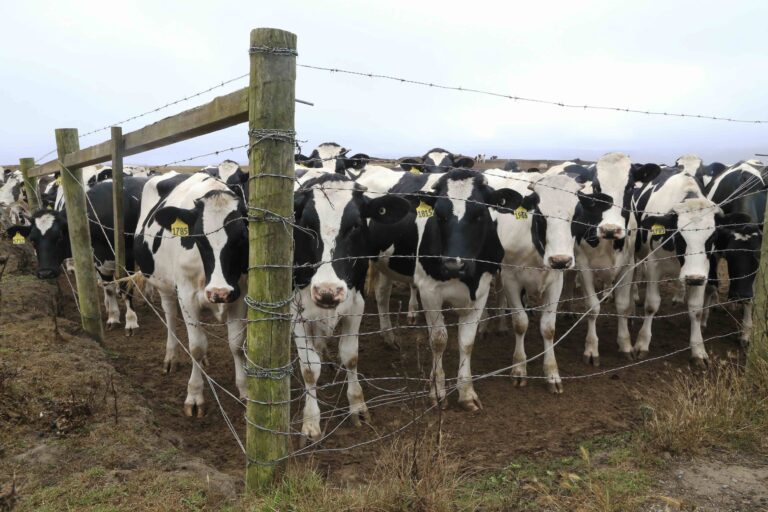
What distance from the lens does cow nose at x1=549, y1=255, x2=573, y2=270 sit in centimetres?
522

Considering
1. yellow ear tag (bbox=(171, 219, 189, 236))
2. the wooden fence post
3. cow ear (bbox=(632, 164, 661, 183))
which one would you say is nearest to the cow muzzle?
yellow ear tag (bbox=(171, 219, 189, 236))

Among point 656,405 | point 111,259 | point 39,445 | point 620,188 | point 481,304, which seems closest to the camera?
point 39,445

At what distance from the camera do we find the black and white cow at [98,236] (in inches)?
303

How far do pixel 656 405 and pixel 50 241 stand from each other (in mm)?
7627

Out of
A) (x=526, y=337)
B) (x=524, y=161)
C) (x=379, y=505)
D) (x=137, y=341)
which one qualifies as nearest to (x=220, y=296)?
(x=379, y=505)

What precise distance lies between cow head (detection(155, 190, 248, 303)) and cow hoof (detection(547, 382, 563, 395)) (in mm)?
3234

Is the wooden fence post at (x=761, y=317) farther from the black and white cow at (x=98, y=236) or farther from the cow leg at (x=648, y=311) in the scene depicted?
the black and white cow at (x=98, y=236)

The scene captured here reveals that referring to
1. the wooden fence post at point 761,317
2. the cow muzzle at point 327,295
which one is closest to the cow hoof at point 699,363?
the wooden fence post at point 761,317

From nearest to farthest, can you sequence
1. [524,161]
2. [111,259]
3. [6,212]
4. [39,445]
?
[39,445]
[111,259]
[6,212]
[524,161]

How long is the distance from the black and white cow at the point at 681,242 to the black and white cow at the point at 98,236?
651cm

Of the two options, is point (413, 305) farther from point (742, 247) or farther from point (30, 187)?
point (30, 187)

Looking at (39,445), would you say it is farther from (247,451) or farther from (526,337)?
(526,337)

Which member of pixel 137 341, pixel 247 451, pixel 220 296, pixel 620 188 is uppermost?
pixel 620 188

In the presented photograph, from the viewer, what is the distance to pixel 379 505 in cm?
293
